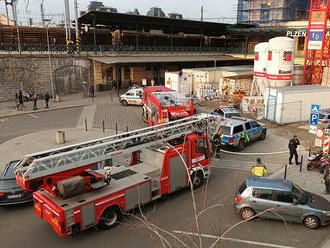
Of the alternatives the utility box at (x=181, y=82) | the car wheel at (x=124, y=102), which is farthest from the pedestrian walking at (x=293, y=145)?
the utility box at (x=181, y=82)

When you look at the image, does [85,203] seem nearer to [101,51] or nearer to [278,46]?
[278,46]

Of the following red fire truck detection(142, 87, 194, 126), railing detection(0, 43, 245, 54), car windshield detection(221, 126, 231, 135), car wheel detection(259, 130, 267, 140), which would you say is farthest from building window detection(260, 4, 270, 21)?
car windshield detection(221, 126, 231, 135)

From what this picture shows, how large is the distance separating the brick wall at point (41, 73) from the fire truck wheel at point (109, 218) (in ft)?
90.1

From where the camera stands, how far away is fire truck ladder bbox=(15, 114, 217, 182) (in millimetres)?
8641

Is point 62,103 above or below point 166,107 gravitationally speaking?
below

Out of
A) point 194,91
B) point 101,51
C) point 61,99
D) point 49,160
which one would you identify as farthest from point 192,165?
point 101,51

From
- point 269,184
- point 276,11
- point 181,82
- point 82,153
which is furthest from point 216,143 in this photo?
point 276,11

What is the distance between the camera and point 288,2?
81.8 m

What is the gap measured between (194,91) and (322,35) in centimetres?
1369

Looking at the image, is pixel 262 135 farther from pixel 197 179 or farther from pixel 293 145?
pixel 197 179

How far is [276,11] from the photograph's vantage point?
276 feet

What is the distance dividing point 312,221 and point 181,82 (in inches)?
1006

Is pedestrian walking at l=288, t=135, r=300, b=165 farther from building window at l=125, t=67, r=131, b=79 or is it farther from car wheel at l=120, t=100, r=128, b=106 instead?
building window at l=125, t=67, r=131, b=79

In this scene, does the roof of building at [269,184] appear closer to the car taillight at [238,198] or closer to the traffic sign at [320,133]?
the car taillight at [238,198]
